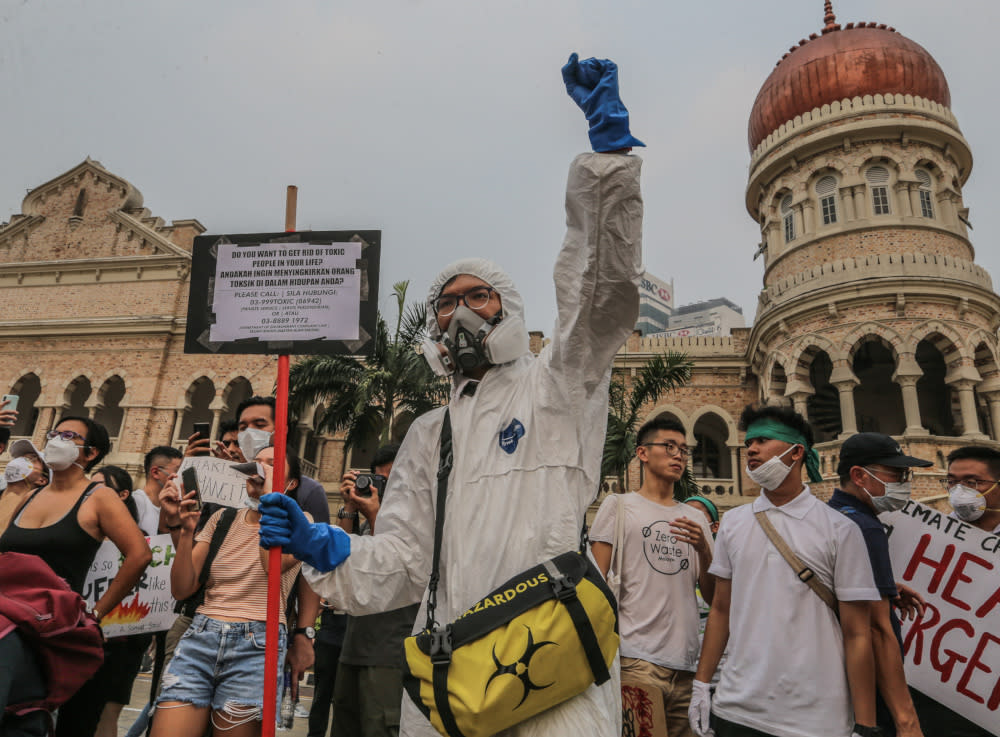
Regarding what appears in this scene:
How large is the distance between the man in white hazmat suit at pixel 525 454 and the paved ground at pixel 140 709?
161 inches

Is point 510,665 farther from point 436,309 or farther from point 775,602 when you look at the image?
point 775,602

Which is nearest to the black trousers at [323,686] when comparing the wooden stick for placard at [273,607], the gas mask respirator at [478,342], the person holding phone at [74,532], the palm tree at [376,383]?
the person holding phone at [74,532]

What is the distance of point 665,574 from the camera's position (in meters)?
3.49

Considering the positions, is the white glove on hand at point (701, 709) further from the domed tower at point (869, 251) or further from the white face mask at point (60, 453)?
the domed tower at point (869, 251)

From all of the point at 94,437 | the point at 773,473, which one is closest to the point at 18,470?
the point at 94,437

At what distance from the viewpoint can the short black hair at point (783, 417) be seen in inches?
126

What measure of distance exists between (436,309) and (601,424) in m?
0.73

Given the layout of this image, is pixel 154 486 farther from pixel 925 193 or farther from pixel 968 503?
pixel 925 193

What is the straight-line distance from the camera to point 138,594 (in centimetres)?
420

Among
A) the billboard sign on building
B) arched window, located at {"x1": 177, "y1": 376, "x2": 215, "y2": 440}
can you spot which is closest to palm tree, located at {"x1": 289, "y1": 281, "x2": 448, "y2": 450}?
arched window, located at {"x1": 177, "y1": 376, "x2": 215, "y2": 440}

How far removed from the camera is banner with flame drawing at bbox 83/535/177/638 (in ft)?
12.9

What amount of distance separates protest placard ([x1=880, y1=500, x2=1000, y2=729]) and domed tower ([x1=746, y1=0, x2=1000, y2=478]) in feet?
41.1

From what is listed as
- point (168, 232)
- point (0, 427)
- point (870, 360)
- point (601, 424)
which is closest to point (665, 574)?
point (601, 424)

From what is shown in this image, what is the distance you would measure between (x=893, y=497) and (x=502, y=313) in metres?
2.48
